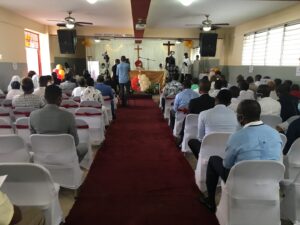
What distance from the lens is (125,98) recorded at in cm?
891

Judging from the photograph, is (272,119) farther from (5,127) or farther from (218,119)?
(5,127)

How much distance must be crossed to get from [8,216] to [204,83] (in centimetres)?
327

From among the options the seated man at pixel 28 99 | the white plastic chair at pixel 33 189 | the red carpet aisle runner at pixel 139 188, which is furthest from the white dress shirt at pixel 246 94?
the white plastic chair at pixel 33 189

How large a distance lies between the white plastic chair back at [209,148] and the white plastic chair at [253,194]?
597mm

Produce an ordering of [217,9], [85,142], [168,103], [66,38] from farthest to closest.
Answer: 1. [66,38]
2. [217,9]
3. [168,103]
4. [85,142]

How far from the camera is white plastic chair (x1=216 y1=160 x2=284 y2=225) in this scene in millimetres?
1955

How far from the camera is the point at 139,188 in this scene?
10.4ft

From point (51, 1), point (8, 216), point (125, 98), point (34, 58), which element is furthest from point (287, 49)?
point (34, 58)

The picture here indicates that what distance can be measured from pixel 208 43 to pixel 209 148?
833 centimetres

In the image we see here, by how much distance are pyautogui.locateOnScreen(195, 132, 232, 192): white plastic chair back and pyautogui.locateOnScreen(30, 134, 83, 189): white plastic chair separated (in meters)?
1.28

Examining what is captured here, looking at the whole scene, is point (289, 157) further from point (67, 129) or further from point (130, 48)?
point (130, 48)

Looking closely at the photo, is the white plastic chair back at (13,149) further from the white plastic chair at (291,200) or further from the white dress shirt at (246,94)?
the white dress shirt at (246,94)

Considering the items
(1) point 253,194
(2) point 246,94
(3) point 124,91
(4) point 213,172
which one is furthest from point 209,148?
(3) point 124,91

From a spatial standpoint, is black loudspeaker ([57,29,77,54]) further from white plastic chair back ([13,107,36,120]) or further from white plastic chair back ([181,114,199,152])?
white plastic chair back ([181,114,199,152])
